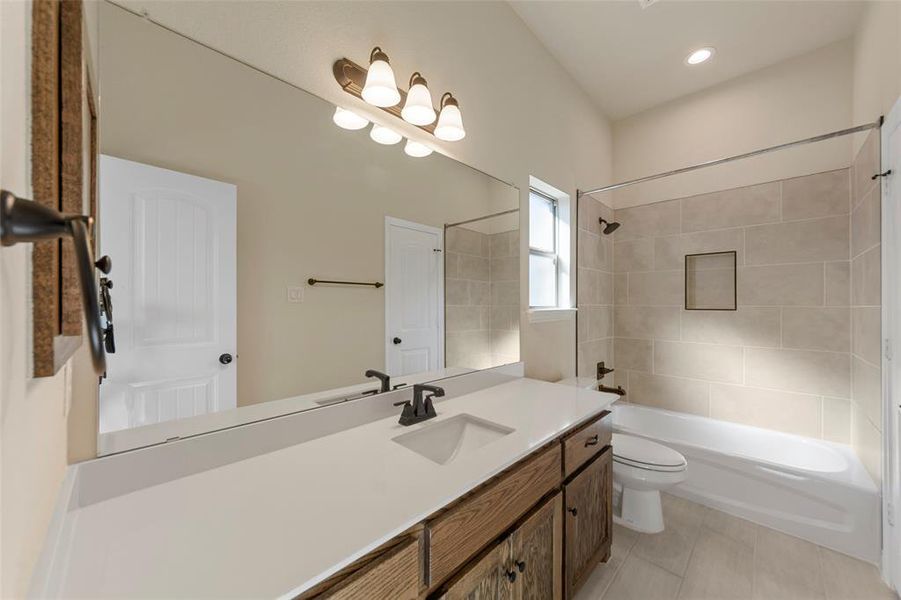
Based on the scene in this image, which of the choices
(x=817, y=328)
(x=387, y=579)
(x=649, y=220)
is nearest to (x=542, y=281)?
(x=649, y=220)

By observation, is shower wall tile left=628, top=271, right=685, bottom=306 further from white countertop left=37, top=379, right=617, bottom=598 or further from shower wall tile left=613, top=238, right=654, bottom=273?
white countertop left=37, top=379, right=617, bottom=598

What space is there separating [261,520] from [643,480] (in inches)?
70.9

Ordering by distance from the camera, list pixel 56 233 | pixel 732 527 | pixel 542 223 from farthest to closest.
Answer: pixel 542 223 → pixel 732 527 → pixel 56 233

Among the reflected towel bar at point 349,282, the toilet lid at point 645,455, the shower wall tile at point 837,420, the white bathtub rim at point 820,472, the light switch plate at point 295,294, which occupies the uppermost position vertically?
the reflected towel bar at point 349,282

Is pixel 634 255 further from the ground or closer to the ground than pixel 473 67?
closer to the ground

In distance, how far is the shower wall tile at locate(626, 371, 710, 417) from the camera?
2.69 metres

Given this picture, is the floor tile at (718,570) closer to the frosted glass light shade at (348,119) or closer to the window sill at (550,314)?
the window sill at (550,314)

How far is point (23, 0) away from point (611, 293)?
3311mm

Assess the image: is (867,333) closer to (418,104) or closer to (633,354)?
(633,354)

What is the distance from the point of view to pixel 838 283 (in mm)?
2195

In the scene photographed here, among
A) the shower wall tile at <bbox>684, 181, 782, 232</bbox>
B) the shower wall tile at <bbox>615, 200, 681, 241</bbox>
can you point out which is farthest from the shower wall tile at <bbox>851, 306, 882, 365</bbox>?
the shower wall tile at <bbox>615, 200, 681, 241</bbox>

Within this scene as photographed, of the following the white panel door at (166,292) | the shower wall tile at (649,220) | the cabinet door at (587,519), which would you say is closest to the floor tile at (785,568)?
the cabinet door at (587,519)

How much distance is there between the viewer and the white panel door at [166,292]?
83 centimetres

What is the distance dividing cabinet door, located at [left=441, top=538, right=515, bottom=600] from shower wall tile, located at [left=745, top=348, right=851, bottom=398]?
248cm
